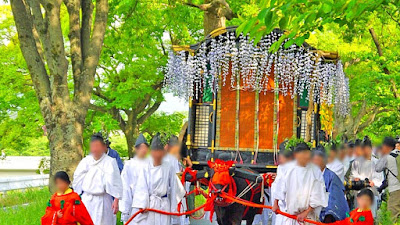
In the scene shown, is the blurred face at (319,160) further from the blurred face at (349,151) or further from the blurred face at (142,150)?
the blurred face at (349,151)

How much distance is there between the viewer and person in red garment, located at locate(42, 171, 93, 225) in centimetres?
744

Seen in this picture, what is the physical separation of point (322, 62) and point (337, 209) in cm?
631

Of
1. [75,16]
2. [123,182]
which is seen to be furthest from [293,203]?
[75,16]

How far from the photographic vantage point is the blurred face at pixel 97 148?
9.40m

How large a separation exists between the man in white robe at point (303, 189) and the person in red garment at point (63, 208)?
110 inches

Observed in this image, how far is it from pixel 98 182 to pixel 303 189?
10.4 feet

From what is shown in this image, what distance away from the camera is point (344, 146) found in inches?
591

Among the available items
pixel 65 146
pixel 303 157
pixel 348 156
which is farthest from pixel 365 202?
pixel 65 146

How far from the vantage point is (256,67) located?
1483 centimetres

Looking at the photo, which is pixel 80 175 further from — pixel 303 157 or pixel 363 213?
pixel 363 213

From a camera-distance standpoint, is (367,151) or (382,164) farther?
(367,151)

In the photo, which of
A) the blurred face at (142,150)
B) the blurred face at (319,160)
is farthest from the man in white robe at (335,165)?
the blurred face at (142,150)

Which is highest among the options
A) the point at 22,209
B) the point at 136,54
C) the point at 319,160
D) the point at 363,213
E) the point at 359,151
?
the point at 136,54

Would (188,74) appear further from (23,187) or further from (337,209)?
(23,187)
